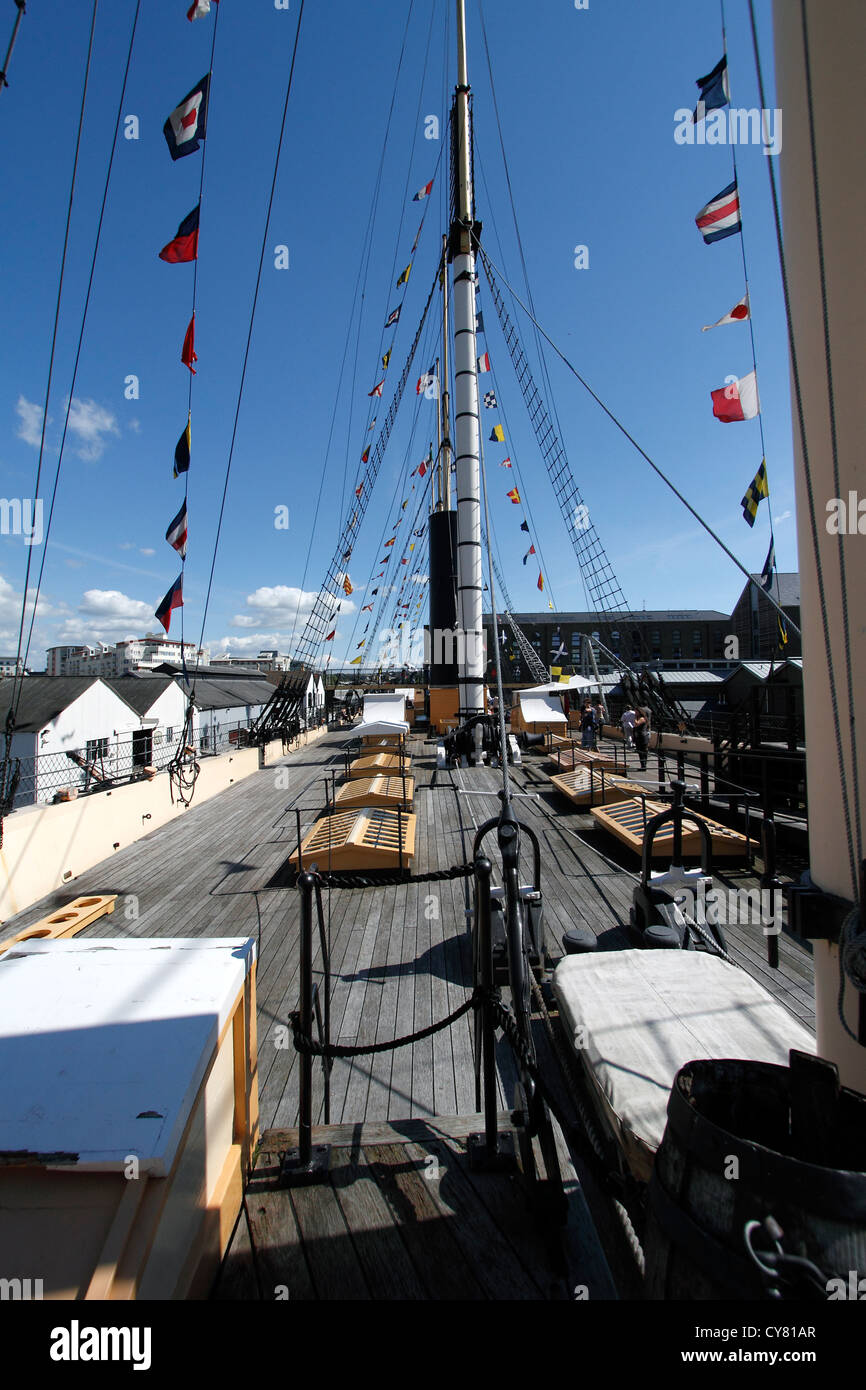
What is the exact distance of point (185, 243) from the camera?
644 cm

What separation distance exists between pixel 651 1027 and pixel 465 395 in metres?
14.2

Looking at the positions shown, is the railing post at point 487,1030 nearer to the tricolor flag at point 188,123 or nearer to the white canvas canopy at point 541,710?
the tricolor flag at point 188,123

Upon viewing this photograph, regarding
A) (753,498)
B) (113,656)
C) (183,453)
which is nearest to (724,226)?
(753,498)

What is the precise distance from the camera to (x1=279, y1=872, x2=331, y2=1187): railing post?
7.14 ft

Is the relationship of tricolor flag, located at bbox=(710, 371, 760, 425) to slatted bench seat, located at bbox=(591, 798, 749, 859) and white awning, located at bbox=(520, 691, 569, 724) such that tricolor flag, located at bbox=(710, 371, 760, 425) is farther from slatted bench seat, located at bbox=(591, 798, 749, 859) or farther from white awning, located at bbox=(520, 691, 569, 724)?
white awning, located at bbox=(520, 691, 569, 724)

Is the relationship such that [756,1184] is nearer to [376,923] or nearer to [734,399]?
[376,923]

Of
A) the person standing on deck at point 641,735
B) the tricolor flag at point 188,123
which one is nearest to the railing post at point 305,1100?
the tricolor flag at point 188,123

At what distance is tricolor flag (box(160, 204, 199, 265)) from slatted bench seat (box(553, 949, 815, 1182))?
7.86m

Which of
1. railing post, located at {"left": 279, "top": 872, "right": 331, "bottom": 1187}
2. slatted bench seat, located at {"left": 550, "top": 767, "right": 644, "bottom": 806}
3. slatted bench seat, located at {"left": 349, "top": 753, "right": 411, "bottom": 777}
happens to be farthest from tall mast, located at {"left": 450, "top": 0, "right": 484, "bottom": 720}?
railing post, located at {"left": 279, "top": 872, "right": 331, "bottom": 1187}

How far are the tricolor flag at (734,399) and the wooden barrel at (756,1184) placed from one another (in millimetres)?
8228

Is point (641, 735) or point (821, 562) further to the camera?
point (641, 735)

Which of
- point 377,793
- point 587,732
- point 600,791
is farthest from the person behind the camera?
point 587,732
